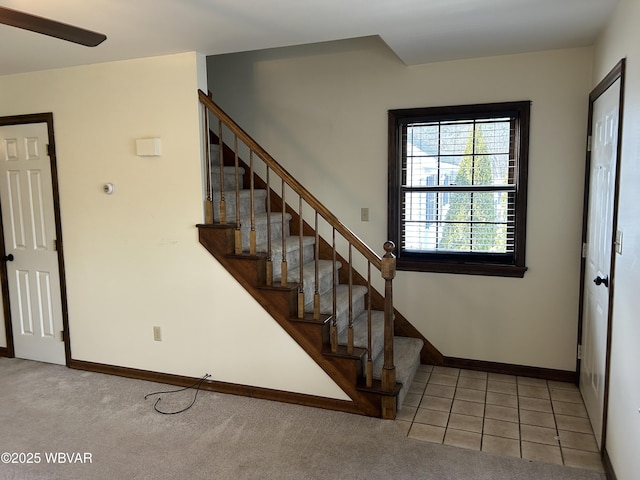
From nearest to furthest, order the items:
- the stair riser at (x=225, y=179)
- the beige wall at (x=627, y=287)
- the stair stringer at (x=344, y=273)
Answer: the beige wall at (x=627, y=287)
the stair riser at (x=225, y=179)
the stair stringer at (x=344, y=273)

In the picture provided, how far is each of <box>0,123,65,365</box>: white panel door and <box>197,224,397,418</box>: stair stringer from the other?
1.47 metres

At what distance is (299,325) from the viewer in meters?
3.05

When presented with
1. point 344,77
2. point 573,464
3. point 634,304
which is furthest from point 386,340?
point 344,77

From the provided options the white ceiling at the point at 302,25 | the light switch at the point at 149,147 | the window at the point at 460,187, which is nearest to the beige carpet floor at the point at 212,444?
the window at the point at 460,187

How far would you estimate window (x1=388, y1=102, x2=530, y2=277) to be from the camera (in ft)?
11.2

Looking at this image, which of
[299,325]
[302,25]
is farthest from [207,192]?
[302,25]

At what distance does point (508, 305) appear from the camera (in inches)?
138

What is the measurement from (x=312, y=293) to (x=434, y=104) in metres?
1.67

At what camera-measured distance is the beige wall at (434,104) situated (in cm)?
327

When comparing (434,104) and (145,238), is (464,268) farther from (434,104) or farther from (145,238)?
(145,238)

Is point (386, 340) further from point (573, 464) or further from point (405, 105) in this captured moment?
point (405, 105)

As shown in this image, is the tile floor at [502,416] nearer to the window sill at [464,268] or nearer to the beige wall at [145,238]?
the beige wall at [145,238]

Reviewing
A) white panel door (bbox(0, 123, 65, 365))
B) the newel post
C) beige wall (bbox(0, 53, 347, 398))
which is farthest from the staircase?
white panel door (bbox(0, 123, 65, 365))

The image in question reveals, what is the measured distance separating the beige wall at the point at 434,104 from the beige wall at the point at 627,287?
34.8 inches
